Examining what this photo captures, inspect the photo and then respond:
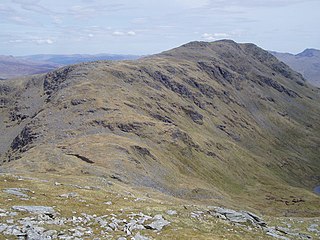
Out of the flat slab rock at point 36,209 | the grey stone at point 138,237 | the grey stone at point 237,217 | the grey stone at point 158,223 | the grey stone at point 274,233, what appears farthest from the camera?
the grey stone at point 237,217

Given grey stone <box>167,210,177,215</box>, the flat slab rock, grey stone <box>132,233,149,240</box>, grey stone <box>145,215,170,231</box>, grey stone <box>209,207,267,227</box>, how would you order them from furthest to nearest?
grey stone <box>209,207,267,227</box> → grey stone <box>167,210,177,215</box> → grey stone <box>145,215,170,231</box> → the flat slab rock → grey stone <box>132,233,149,240</box>

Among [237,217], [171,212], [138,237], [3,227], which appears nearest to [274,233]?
[237,217]

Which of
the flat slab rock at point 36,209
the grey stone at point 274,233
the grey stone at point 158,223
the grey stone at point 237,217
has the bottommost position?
the grey stone at point 274,233

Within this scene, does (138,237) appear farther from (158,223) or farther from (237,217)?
(237,217)

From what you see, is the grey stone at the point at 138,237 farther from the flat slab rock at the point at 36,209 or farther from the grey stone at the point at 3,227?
the grey stone at the point at 3,227

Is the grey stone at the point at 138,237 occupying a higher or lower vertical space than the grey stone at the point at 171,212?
higher

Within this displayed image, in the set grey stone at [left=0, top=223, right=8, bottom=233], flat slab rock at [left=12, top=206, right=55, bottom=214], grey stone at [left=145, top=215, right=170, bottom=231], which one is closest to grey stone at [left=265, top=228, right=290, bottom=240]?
grey stone at [left=145, top=215, right=170, bottom=231]

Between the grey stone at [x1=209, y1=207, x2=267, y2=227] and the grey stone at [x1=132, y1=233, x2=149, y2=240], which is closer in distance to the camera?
the grey stone at [x1=132, y1=233, x2=149, y2=240]

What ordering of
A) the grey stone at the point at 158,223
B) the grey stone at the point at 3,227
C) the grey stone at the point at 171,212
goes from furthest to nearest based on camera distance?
1. the grey stone at the point at 171,212
2. the grey stone at the point at 158,223
3. the grey stone at the point at 3,227

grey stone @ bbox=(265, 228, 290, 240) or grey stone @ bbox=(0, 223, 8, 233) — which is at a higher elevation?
grey stone @ bbox=(0, 223, 8, 233)

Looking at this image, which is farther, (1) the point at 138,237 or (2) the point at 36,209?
(2) the point at 36,209

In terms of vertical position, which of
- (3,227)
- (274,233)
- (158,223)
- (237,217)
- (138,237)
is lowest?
(274,233)

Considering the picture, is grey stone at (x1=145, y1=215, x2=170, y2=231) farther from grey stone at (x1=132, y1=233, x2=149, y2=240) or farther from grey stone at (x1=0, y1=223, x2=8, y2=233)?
grey stone at (x1=0, y1=223, x2=8, y2=233)

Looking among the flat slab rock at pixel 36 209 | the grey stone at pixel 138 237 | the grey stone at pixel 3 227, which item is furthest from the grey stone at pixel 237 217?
the grey stone at pixel 3 227
